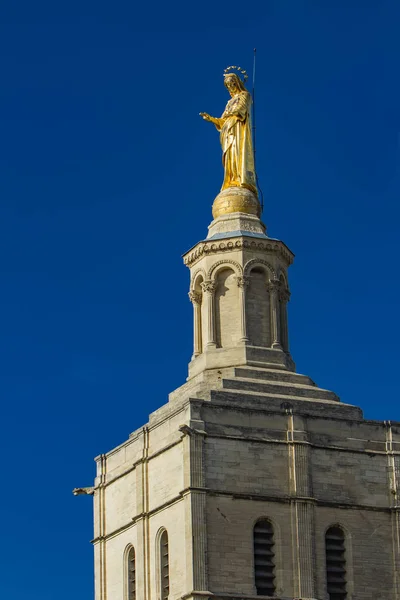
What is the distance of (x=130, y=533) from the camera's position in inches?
2418

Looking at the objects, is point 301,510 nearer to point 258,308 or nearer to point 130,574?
point 130,574

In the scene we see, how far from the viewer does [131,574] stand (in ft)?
201

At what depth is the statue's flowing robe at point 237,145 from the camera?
65250 millimetres

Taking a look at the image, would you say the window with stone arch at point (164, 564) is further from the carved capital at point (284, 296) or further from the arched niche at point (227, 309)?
the carved capital at point (284, 296)

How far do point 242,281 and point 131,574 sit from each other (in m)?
11.3

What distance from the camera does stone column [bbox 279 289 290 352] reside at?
6284 cm

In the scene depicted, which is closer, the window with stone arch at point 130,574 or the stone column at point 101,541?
the window with stone arch at point 130,574

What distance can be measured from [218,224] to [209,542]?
1344 cm

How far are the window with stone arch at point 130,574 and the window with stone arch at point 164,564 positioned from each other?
2407 millimetres

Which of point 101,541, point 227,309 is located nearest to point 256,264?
point 227,309

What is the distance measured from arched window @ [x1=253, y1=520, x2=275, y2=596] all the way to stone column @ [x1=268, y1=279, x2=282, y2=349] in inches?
288

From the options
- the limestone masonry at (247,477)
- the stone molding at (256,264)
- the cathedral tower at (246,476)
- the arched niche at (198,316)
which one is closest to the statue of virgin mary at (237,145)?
the cathedral tower at (246,476)

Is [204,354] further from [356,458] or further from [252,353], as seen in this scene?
[356,458]

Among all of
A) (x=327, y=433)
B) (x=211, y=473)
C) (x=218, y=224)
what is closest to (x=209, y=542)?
(x=211, y=473)
